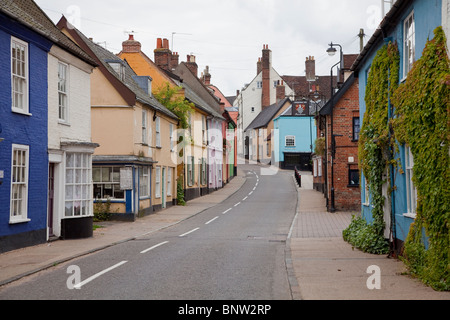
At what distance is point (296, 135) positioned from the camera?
72500mm

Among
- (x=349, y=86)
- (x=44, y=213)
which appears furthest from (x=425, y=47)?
(x=349, y=86)

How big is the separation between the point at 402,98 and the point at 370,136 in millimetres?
3408

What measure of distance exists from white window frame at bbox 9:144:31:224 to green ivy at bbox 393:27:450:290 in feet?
35.8

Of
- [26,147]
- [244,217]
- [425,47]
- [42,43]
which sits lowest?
[244,217]

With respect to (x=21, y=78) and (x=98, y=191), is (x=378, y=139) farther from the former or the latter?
(x=98, y=191)

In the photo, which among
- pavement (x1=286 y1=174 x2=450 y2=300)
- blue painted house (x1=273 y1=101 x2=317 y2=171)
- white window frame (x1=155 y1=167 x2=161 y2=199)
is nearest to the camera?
pavement (x1=286 y1=174 x2=450 y2=300)

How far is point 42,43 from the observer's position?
55.8ft

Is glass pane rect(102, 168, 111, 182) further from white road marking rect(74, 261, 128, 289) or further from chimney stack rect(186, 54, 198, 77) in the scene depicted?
chimney stack rect(186, 54, 198, 77)

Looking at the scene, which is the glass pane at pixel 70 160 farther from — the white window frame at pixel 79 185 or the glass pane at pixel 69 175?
the glass pane at pixel 69 175

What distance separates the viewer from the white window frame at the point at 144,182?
93.0 ft

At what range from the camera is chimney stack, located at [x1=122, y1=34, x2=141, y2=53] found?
39531 millimetres

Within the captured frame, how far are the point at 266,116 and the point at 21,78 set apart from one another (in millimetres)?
68932

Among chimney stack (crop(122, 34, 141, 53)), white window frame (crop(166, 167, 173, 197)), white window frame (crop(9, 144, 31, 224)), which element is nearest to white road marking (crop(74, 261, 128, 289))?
white window frame (crop(9, 144, 31, 224))
